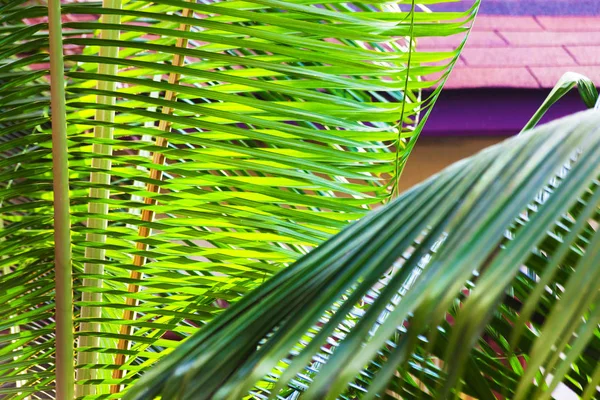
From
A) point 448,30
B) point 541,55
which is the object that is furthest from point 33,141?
point 541,55

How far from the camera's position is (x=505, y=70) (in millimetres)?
1963

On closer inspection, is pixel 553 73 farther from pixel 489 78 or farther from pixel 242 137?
pixel 242 137

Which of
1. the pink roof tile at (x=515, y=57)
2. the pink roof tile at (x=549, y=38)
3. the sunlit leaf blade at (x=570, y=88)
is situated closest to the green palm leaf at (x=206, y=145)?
the sunlit leaf blade at (x=570, y=88)

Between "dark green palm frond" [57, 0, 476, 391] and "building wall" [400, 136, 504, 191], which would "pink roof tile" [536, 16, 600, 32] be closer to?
"building wall" [400, 136, 504, 191]

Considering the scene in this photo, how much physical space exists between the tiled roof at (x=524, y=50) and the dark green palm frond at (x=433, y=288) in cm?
163

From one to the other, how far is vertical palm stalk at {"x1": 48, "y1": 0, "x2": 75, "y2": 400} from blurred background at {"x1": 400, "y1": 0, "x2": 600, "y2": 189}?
1.39m

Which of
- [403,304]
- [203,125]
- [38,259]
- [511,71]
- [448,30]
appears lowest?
[403,304]

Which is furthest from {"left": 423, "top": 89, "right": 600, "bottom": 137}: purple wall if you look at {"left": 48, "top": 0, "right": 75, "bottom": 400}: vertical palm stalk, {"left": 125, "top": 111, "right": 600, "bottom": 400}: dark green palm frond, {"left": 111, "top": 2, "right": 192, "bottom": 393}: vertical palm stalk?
{"left": 125, "top": 111, "right": 600, "bottom": 400}: dark green palm frond

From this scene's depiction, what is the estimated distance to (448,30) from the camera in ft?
2.51

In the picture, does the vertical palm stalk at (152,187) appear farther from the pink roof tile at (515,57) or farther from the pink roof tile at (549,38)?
the pink roof tile at (549,38)

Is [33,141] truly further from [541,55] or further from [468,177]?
[541,55]

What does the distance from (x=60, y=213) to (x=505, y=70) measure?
1566 millimetres

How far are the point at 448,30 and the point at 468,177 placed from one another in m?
0.48

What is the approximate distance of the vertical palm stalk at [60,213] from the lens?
2.23ft
